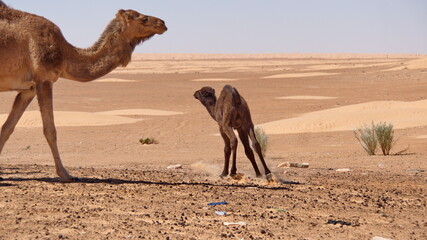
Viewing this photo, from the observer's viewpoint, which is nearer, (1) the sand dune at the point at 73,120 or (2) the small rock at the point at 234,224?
(2) the small rock at the point at 234,224

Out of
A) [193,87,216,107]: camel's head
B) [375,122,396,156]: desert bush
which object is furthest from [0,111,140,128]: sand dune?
[193,87,216,107]: camel's head

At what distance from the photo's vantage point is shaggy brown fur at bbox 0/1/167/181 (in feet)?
33.3

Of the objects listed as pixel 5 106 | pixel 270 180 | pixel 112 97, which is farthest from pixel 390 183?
pixel 112 97

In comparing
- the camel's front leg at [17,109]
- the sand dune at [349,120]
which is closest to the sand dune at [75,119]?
the sand dune at [349,120]

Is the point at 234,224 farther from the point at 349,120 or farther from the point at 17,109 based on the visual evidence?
the point at 349,120

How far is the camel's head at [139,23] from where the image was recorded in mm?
10602

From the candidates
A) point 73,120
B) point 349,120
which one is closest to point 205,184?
point 349,120

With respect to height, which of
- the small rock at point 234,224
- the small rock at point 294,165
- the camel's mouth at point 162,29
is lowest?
the small rock at point 294,165

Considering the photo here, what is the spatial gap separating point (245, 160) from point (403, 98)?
77.5 feet

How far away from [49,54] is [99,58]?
0.77 meters

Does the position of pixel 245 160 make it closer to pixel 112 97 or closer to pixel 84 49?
pixel 84 49

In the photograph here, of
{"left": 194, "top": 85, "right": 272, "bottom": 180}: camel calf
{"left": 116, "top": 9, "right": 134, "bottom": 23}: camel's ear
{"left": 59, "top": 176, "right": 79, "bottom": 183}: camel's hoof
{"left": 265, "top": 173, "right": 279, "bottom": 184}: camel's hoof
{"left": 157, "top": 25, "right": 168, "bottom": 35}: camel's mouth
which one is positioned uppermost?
{"left": 116, "top": 9, "right": 134, "bottom": 23}: camel's ear

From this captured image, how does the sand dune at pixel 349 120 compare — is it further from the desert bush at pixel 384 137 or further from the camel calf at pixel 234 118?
the camel calf at pixel 234 118

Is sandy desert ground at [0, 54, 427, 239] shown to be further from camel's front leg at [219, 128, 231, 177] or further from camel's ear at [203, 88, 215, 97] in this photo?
camel's ear at [203, 88, 215, 97]
